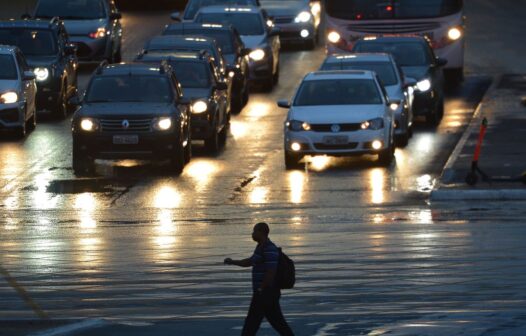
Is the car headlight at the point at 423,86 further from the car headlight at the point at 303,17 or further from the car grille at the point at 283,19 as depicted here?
the car grille at the point at 283,19

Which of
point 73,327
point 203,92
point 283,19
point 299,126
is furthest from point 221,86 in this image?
point 73,327

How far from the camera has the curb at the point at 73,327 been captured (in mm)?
14156

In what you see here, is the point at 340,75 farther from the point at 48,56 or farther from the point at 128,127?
the point at 48,56

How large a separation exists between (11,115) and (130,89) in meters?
3.79

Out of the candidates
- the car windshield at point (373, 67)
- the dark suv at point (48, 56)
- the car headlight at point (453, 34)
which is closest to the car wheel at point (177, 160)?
the car windshield at point (373, 67)

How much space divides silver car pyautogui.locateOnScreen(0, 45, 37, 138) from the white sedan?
5.69 meters

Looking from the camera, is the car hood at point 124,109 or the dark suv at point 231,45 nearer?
the car hood at point 124,109

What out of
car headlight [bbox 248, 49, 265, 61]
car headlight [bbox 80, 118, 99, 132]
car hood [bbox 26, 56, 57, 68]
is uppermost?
car headlight [bbox 80, 118, 99, 132]

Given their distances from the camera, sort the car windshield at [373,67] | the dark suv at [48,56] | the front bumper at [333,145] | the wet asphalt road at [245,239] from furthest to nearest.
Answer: the dark suv at [48,56], the car windshield at [373,67], the front bumper at [333,145], the wet asphalt road at [245,239]

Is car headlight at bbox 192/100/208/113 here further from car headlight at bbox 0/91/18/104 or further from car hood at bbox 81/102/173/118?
car headlight at bbox 0/91/18/104

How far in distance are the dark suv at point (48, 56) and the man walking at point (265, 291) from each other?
71.8 ft

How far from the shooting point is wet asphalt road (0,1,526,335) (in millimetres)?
15742

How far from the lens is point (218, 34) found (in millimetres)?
37719

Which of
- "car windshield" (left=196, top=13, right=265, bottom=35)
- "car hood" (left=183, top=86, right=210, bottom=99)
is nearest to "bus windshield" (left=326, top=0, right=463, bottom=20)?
"car windshield" (left=196, top=13, right=265, bottom=35)
